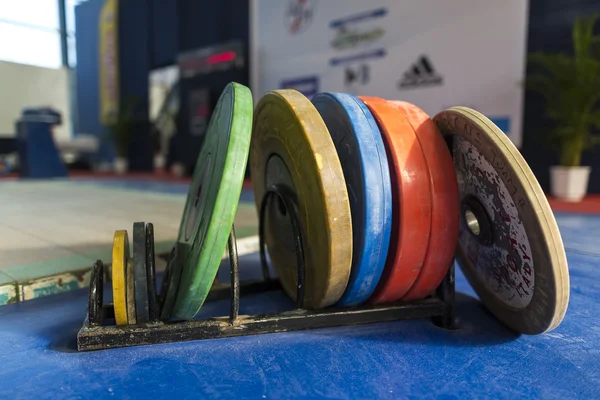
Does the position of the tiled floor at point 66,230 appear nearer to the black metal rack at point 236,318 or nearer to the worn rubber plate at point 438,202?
the black metal rack at point 236,318

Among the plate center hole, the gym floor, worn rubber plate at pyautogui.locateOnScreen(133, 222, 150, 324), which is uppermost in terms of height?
the plate center hole

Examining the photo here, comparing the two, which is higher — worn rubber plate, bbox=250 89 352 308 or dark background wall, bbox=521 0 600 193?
dark background wall, bbox=521 0 600 193

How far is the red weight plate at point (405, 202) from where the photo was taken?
3.44ft

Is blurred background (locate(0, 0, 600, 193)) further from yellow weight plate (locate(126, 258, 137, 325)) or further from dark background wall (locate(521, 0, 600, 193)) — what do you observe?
yellow weight plate (locate(126, 258, 137, 325))

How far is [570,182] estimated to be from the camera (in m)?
4.15

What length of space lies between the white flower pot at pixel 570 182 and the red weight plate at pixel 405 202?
12.7 feet

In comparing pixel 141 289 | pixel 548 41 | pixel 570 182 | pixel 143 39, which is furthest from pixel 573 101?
pixel 143 39

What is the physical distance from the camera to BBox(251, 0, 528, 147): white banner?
4.65 metres

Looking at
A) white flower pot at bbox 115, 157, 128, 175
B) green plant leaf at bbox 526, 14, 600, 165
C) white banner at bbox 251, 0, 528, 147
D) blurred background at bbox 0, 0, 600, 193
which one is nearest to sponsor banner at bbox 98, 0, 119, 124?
blurred background at bbox 0, 0, 600, 193

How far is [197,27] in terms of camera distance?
8.48 meters

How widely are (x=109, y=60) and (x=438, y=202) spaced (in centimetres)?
1137

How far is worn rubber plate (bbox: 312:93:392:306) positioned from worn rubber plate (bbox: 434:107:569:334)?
241 mm

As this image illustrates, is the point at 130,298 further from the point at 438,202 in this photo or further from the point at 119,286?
A: the point at 438,202

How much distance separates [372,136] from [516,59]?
4.38 metres
